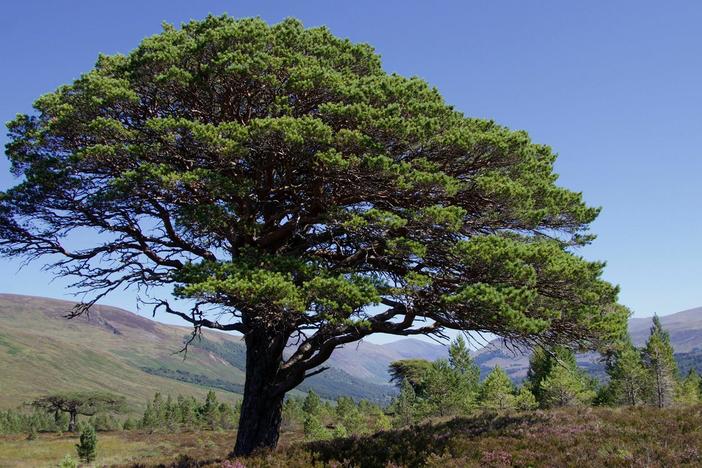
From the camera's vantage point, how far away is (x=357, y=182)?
41.1ft

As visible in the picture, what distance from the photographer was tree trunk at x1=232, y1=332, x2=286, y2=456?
1359 cm

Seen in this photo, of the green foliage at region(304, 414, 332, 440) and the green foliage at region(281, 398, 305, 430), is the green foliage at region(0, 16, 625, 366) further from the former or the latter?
the green foliage at region(281, 398, 305, 430)

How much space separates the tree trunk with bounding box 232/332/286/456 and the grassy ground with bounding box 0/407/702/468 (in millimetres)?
682

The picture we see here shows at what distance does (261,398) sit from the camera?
13.8 metres

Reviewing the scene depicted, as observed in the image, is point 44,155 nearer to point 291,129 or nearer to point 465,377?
point 291,129

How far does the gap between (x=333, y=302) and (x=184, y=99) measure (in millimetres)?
7195

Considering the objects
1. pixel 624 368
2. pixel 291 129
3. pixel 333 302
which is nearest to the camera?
pixel 333 302

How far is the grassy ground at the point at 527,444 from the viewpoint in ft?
35.7

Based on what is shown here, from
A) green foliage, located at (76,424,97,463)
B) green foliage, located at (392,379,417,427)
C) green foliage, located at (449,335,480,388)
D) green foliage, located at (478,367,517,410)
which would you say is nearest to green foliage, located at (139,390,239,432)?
green foliage, located at (392,379,417,427)

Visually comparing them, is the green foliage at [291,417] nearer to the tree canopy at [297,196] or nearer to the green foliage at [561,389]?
the green foliage at [561,389]

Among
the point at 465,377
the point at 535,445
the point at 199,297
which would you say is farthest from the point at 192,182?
the point at 465,377

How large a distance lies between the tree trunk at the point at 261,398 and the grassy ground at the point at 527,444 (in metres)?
0.68

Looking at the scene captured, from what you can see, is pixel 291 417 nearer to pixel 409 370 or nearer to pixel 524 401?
pixel 409 370

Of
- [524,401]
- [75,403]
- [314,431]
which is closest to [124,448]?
[314,431]
